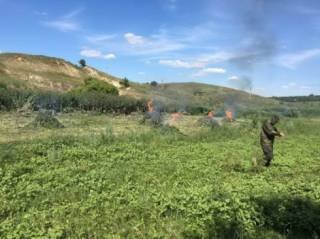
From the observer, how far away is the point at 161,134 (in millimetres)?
21344

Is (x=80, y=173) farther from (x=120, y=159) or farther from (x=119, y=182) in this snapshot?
(x=120, y=159)

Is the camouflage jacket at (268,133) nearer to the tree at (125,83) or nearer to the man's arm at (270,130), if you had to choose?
the man's arm at (270,130)

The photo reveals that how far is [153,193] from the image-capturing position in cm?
911

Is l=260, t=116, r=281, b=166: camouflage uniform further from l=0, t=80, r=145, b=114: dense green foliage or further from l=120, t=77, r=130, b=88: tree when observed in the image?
l=120, t=77, r=130, b=88: tree

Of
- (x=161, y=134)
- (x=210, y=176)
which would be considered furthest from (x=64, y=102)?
(x=210, y=176)

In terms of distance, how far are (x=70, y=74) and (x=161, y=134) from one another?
67808mm

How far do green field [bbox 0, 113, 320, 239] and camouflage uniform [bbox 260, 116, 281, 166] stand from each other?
40 centimetres

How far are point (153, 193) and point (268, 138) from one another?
617cm

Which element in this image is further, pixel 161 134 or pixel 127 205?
pixel 161 134

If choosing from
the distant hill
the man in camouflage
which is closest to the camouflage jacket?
the man in camouflage

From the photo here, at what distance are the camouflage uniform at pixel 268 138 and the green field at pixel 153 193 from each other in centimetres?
40

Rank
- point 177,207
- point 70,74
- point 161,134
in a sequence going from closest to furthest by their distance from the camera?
point 177,207 < point 161,134 < point 70,74

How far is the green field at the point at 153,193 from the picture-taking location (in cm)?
734

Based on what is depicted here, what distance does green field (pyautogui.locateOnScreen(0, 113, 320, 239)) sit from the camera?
24.1ft
